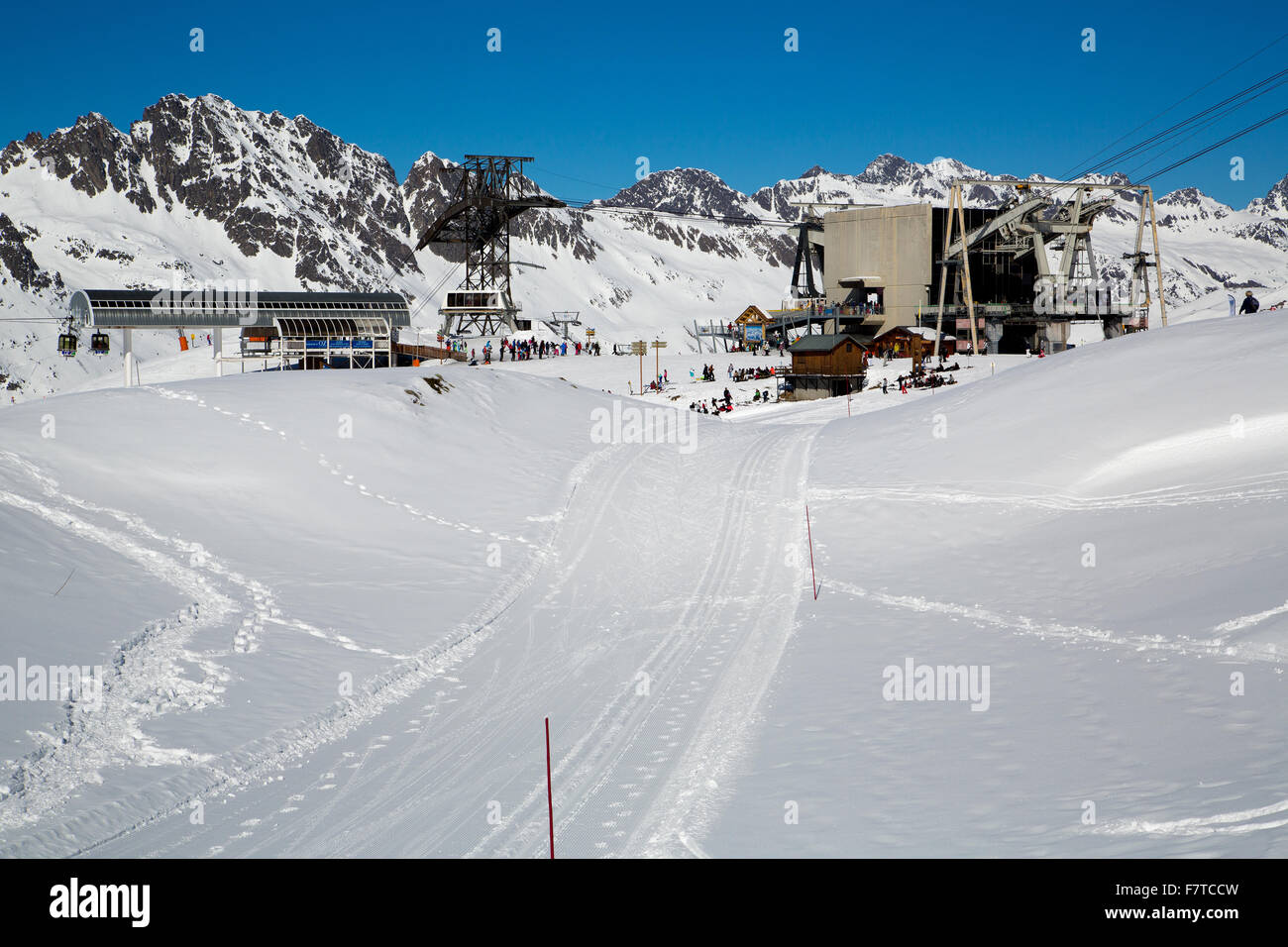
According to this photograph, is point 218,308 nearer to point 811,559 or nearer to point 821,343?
point 821,343

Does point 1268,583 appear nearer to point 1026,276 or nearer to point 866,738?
point 866,738

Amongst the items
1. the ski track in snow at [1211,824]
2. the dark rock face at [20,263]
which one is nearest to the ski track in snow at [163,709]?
the ski track in snow at [1211,824]

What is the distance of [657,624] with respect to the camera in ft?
50.4

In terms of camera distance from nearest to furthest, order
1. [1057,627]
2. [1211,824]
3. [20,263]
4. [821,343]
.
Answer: [1211,824] < [1057,627] < [821,343] < [20,263]

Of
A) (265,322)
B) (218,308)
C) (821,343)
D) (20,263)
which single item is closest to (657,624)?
(821,343)

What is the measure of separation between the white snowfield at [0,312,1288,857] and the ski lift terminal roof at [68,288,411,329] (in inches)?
952

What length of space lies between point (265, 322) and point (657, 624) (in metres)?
41.4

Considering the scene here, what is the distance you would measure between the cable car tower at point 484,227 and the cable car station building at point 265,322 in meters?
18.8

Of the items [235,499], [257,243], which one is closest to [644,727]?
[235,499]

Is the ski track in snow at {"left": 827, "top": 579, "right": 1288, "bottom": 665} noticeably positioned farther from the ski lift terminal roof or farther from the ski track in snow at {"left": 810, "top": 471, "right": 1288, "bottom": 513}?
the ski lift terminal roof

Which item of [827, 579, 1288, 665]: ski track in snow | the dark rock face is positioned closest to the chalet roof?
[827, 579, 1288, 665]: ski track in snow

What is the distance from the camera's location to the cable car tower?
7100 cm

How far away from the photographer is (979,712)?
10.9 meters
